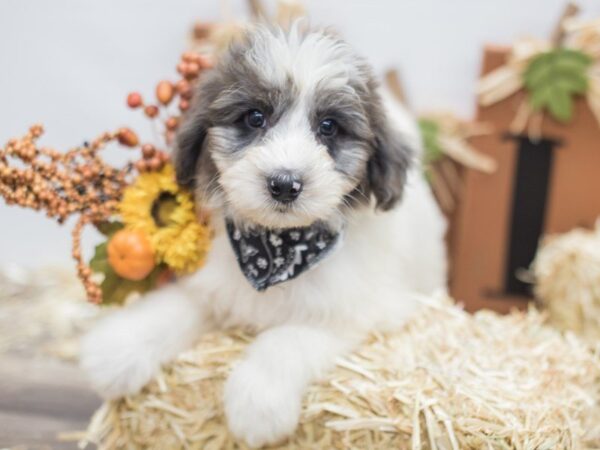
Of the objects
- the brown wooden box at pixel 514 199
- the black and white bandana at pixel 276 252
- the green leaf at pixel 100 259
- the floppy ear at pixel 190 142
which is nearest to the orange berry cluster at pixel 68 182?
the green leaf at pixel 100 259

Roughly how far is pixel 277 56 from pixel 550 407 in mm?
1548

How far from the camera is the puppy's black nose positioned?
1994 millimetres

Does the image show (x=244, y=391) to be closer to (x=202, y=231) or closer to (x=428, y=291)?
(x=202, y=231)

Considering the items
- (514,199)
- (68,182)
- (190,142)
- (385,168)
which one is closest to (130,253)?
(68,182)

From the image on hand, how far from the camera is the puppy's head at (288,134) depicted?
80.7 inches

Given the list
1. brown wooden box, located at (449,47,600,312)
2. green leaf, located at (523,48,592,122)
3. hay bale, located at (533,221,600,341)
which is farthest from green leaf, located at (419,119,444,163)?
hay bale, located at (533,221,600,341)

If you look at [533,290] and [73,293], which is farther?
[73,293]

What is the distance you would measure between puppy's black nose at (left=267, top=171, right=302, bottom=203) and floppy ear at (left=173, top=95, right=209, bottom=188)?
449mm

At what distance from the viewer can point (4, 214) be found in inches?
154

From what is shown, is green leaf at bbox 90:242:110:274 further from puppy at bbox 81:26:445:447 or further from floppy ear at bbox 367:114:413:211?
floppy ear at bbox 367:114:413:211

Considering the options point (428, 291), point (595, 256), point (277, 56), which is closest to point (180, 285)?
point (277, 56)

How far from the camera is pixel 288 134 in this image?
7.06 ft

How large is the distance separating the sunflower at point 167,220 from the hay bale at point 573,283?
1850mm

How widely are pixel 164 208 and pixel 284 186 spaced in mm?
755
